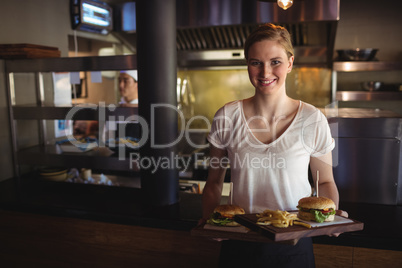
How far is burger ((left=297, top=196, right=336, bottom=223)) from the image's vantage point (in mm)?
1432

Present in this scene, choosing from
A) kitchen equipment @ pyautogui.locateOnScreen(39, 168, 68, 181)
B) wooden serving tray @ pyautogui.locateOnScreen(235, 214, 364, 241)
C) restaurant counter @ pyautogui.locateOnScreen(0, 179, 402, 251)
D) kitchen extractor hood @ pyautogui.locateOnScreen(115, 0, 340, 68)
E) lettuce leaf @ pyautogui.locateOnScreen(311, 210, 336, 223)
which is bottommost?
restaurant counter @ pyautogui.locateOnScreen(0, 179, 402, 251)

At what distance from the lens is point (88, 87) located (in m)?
5.32

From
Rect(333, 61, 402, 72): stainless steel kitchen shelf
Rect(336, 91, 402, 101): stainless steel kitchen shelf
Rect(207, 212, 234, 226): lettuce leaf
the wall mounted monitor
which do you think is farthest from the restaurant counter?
Rect(336, 91, 402, 101): stainless steel kitchen shelf

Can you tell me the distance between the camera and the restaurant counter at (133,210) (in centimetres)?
192

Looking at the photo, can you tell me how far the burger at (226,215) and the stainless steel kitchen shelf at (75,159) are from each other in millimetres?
1327

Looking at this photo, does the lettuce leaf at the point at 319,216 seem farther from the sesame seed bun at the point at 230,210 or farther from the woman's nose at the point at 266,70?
the woman's nose at the point at 266,70

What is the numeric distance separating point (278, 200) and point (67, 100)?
303 centimetres

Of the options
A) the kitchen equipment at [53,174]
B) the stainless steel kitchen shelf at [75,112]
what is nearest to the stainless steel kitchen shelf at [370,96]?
the stainless steel kitchen shelf at [75,112]

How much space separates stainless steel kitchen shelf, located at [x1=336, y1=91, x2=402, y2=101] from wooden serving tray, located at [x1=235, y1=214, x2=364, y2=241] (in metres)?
3.74

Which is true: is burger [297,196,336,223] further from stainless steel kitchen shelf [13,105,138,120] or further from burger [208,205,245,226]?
stainless steel kitchen shelf [13,105,138,120]

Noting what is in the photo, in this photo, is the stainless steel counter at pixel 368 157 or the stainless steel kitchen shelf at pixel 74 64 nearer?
the stainless steel counter at pixel 368 157

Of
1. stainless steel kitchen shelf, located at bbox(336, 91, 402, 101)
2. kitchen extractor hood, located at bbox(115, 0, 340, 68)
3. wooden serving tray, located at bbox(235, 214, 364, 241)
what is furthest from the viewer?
stainless steel kitchen shelf, located at bbox(336, 91, 402, 101)

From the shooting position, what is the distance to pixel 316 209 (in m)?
1.43

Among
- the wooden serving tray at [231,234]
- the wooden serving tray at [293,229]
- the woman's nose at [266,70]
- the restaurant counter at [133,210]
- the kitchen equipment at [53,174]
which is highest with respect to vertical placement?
the woman's nose at [266,70]
